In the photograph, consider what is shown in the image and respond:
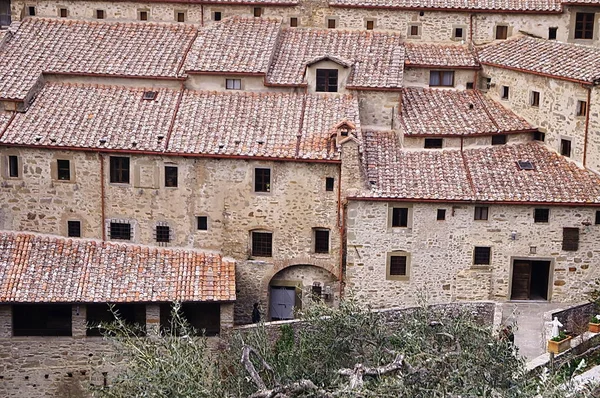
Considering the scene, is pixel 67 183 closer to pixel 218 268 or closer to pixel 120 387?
pixel 218 268

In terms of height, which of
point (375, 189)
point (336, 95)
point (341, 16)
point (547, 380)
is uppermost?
point (341, 16)

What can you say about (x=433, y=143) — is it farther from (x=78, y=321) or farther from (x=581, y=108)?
(x=78, y=321)

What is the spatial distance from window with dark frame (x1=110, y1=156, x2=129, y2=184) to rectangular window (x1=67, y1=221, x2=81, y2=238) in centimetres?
Answer: 213

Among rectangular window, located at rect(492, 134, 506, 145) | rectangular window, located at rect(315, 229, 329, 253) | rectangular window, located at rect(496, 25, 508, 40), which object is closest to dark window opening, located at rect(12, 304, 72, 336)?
rectangular window, located at rect(315, 229, 329, 253)

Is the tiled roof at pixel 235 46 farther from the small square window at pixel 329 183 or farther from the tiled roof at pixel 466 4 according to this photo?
the small square window at pixel 329 183

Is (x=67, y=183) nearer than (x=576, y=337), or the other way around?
(x=576, y=337)

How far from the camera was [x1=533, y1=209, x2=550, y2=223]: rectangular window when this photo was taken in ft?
123

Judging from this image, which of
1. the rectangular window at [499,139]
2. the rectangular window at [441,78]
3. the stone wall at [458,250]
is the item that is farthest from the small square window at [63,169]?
the rectangular window at [499,139]

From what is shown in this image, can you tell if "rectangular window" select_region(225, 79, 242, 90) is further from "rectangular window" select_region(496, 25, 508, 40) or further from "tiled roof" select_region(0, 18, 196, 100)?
"rectangular window" select_region(496, 25, 508, 40)

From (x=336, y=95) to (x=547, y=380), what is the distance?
19502mm

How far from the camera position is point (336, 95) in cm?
3991

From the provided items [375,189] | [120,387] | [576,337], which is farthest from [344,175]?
[120,387]

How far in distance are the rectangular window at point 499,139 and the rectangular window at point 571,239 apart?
4159mm

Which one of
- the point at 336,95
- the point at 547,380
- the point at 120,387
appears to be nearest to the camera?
the point at 547,380
